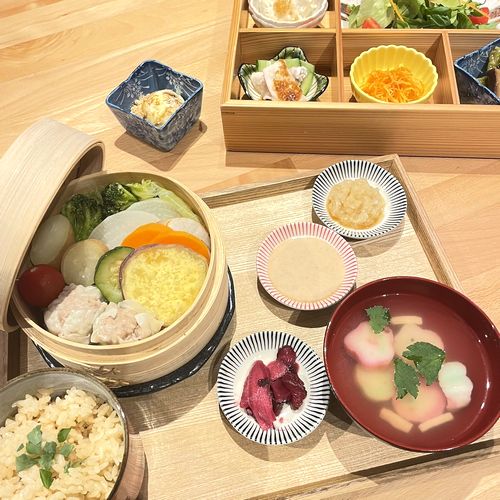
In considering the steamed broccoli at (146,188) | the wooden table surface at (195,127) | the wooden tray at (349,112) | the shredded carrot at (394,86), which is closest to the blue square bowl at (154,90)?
the wooden table surface at (195,127)

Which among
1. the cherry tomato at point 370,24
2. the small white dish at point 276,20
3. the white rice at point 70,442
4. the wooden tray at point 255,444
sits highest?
the small white dish at point 276,20

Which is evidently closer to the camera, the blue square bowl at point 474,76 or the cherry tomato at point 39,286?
the cherry tomato at point 39,286

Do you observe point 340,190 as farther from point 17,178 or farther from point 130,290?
point 17,178

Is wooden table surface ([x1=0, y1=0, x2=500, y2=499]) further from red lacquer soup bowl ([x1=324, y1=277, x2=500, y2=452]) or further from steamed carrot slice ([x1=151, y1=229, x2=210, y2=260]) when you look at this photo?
steamed carrot slice ([x1=151, y1=229, x2=210, y2=260])

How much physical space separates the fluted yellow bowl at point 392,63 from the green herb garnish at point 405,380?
1.26 meters

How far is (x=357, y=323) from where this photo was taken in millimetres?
1575

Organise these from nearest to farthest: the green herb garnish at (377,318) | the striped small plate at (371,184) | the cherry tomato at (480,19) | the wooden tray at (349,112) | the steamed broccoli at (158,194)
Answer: the green herb garnish at (377,318) < the steamed broccoli at (158,194) < the striped small plate at (371,184) < the wooden tray at (349,112) < the cherry tomato at (480,19)

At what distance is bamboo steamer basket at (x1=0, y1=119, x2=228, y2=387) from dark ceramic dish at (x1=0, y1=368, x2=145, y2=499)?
5 centimetres

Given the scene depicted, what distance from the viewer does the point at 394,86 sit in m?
2.19

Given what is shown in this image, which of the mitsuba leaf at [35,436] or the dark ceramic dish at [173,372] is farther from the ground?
the mitsuba leaf at [35,436]

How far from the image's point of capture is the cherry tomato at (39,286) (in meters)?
1.47

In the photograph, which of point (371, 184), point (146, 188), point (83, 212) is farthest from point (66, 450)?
point (371, 184)

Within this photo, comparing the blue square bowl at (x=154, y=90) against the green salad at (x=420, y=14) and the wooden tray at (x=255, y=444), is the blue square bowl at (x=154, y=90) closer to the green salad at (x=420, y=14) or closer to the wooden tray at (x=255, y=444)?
the wooden tray at (x=255, y=444)

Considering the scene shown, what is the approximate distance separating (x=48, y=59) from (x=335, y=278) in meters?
2.07
